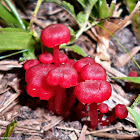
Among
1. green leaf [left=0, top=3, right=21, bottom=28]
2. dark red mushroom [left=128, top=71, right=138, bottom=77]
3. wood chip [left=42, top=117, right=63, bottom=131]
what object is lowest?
wood chip [left=42, top=117, right=63, bottom=131]

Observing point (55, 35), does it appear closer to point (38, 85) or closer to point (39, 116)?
point (38, 85)

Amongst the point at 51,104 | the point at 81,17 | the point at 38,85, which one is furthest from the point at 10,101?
the point at 81,17

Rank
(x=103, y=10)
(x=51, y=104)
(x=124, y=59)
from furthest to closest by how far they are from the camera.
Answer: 1. (x=124, y=59)
2. (x=103, y=10)
3. (x=51, y=104)

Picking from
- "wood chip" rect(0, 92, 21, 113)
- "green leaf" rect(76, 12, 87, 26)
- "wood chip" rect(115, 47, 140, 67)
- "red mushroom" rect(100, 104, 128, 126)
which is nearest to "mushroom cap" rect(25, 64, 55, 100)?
"wood chip" rect(0, 92, 21, 113)

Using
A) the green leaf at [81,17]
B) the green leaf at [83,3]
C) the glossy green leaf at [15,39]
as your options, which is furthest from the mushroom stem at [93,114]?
the green leaf at [83,3]

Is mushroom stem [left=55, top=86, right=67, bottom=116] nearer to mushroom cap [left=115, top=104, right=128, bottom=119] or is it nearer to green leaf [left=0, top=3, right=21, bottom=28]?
mushroom cap [left=115, top=104, right=128, bottom=119]

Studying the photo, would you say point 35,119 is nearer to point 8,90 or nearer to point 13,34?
point 8,90

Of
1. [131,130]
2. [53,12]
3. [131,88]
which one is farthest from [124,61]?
[53,12]
